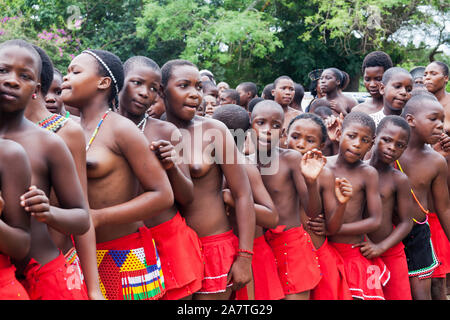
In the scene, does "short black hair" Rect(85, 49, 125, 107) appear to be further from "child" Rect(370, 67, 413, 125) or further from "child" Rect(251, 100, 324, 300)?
"child" Rect(370, 67, 413, 125)

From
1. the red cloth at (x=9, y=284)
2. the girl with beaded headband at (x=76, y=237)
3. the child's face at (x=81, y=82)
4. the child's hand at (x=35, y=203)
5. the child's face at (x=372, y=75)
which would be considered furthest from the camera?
the child's face at (x=372, y=75)

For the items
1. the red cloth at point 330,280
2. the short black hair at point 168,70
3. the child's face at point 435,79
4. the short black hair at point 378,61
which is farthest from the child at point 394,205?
the short black hair at point 378,61

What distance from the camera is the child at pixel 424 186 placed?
4.20 m

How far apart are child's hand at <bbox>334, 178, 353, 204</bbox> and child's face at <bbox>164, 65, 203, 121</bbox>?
1.10m

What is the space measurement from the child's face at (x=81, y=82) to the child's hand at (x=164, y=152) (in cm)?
46

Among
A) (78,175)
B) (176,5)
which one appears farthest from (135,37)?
(78,175)

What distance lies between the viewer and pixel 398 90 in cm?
514

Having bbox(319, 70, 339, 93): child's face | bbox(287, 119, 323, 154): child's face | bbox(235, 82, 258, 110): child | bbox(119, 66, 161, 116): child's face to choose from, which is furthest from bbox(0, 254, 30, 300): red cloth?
bbox(235, 82, 258, 110): child

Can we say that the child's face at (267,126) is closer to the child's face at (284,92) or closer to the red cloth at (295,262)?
the red cloth at (295,262)

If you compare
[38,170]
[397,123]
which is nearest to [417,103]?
[397,123]

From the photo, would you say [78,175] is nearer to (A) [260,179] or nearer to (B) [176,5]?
(A) [260,179]

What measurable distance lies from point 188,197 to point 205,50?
11.8m
